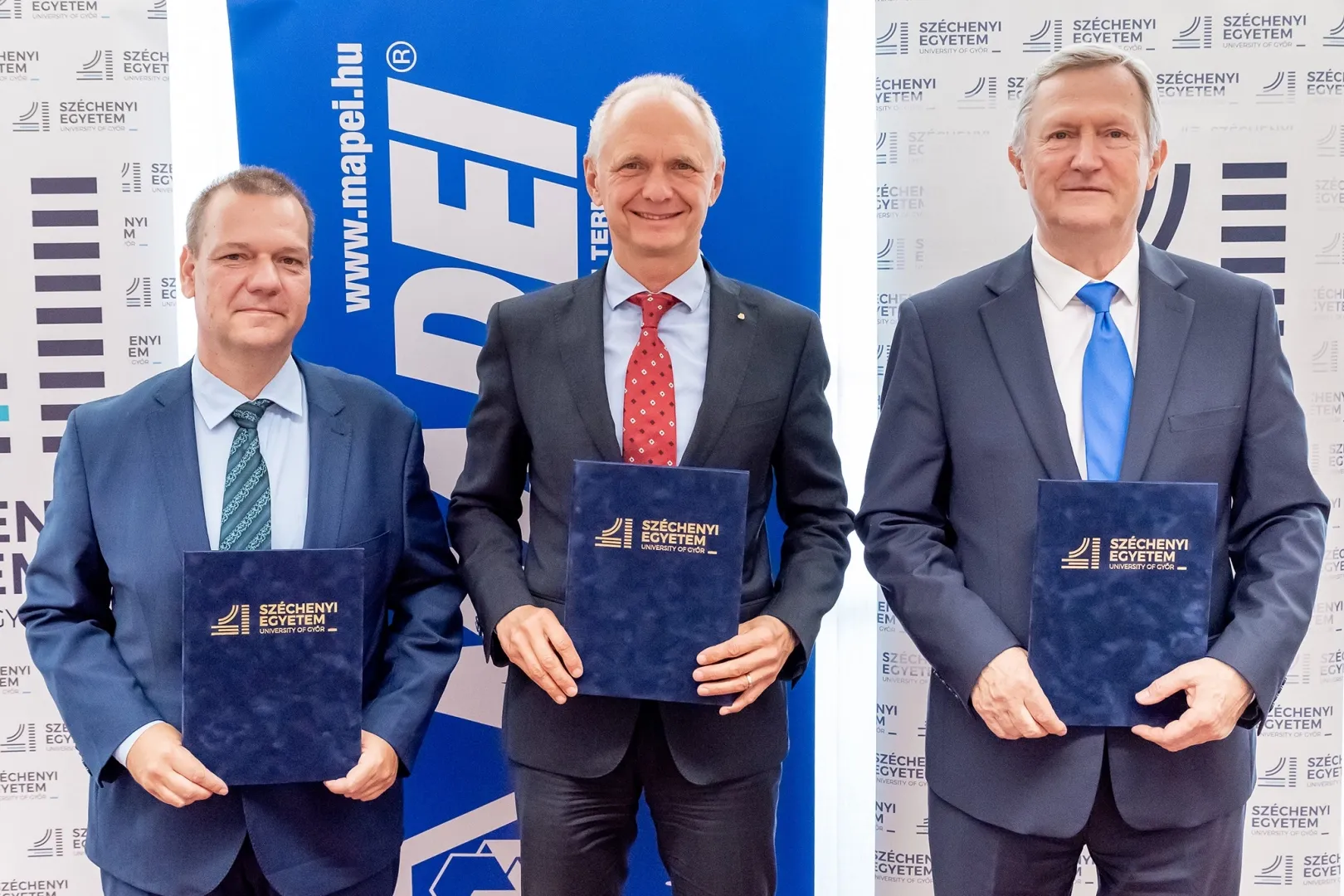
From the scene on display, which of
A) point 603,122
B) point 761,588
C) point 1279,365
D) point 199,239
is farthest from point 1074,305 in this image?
point 199,239

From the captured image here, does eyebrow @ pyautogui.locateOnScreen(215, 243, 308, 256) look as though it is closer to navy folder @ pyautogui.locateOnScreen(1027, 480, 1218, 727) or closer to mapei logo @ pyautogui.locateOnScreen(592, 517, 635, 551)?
mapei logo @ pyautogui.locateOnScreen(592, 517, 635, 551)

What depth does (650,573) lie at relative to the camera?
202cm

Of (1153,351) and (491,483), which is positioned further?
(491,483)

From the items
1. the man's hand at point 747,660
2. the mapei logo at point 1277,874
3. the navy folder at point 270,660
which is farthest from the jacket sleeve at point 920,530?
the mapei logo at point 1277,874

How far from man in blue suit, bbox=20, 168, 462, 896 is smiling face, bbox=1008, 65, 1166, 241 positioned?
52.5 inches

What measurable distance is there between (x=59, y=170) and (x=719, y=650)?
231cm

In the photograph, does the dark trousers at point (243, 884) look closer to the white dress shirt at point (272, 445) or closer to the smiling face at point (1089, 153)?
the white dress shirt at point (272, 445)

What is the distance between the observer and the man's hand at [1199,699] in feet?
6.12

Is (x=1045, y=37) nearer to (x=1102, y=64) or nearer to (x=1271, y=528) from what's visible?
(x=1102, y=64)

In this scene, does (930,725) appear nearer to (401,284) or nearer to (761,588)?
(761,588)

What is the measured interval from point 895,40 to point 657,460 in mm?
1589

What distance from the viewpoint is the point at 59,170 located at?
3059mm

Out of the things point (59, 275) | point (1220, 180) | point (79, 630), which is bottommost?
point (79, 630)

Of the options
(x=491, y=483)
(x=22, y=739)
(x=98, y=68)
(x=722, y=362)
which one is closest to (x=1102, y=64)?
(x=722, y=362)
